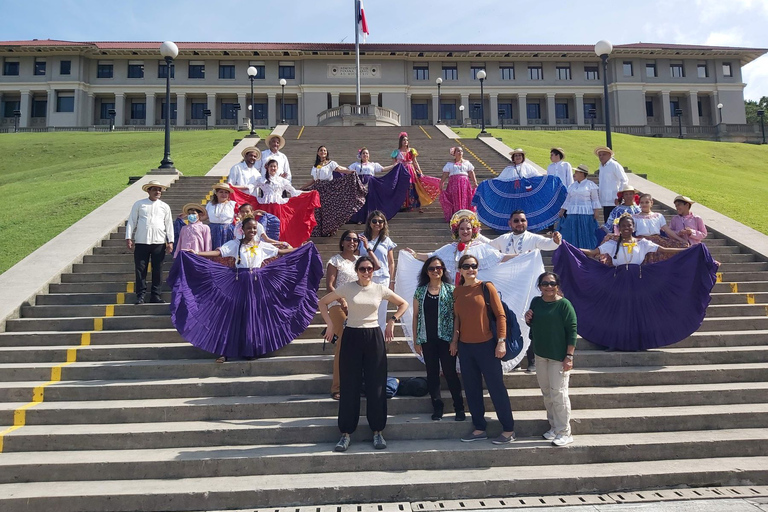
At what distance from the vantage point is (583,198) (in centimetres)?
948

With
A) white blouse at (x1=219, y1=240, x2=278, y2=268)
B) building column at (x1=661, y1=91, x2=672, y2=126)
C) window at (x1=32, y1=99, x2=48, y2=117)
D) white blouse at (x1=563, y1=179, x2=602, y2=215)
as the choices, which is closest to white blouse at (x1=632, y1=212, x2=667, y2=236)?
white blouse at (x1=563, y1=179, x2=602, y2=215)

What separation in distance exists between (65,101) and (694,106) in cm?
7387

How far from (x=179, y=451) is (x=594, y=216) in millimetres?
7786

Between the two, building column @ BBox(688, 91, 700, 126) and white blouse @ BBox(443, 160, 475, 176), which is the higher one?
building column @ BBox(688, 91, 700, 126)

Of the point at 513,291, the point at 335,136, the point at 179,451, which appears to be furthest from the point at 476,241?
the point at 335,136

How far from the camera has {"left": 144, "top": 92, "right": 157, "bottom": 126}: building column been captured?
59.2 m

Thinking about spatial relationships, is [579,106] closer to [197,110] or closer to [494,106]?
[494,106]

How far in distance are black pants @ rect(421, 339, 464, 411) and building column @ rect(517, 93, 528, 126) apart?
198 feet

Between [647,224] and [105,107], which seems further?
[105,107]

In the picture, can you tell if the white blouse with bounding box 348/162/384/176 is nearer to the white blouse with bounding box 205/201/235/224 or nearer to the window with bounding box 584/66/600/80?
the white blouse with bounding box 205/201/235/224

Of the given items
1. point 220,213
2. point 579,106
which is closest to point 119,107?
point 579,106

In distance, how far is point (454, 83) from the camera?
60.1m

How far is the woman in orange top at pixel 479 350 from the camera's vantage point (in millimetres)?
5293

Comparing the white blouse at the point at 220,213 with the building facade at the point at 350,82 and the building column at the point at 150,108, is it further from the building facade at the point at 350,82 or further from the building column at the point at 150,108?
the building column at the point at 150,108
